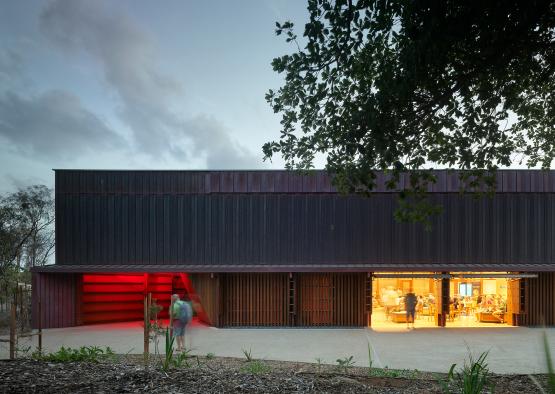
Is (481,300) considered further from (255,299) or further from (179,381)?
(179,381)

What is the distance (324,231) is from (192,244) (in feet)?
17.0

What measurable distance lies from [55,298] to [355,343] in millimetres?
11503

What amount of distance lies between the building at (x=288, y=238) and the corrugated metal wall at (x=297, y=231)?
0.04m

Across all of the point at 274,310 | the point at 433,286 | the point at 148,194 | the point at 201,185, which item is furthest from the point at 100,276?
the point at 433,286

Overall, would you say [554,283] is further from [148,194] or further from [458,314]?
[148,194]

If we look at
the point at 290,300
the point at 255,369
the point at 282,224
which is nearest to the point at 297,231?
the point at 282,224

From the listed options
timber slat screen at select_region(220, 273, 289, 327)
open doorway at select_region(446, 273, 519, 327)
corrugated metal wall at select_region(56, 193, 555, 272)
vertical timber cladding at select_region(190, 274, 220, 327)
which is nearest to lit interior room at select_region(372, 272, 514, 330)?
open doorway at select_region(446, 273, 519, 327)

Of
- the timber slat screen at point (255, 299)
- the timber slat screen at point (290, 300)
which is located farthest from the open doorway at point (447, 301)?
the timber slat screen at point (255, 299)

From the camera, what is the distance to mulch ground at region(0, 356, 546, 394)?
562cm

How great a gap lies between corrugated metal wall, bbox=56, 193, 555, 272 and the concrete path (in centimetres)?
265

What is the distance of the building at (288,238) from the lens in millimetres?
18500

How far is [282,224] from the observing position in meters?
18.6

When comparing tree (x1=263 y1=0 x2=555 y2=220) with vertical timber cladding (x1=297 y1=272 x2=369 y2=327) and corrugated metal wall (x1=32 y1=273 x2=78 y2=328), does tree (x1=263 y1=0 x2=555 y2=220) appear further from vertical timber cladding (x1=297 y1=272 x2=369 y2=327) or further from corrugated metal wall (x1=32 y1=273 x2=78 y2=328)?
corrugated metal wall (x1=32 y1=273 x2=78 y2=328)

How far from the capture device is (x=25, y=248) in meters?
34.0
